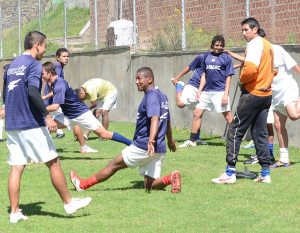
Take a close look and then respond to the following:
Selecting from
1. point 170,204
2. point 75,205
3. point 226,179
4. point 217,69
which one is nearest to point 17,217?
point 75,205

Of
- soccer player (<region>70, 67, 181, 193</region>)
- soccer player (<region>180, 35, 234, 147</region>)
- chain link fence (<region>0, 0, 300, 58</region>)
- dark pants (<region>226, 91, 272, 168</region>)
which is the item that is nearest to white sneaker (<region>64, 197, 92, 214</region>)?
soccer player (<region>70, 67, 181, 193</region>)

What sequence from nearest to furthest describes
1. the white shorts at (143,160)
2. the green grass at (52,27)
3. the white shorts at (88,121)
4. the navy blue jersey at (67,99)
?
the white shorts at (143,160), the navy blue jersey at (67,99), the white shorts at (88,121), the green grass at (52,27)

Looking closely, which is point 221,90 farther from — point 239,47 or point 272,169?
point 272,169

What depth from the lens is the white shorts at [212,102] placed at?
14.4 metres

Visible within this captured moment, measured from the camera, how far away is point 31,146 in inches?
335

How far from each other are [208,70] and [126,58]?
6054mm

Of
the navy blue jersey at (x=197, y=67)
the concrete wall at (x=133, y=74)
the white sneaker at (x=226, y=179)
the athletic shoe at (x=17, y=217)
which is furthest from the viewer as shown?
the concrete wall at (x=133, y=74)

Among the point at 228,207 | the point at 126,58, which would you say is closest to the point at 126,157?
the point at 228,207

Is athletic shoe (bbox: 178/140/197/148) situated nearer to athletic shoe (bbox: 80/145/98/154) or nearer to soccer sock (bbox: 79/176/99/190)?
athletic shoe (bbox: 80/145/98/154)

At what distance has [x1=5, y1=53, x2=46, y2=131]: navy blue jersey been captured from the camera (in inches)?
331

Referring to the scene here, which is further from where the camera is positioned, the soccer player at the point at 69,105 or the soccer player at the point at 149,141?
the soccer player at the point at 69,105

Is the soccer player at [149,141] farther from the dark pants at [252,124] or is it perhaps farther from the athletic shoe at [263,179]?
the athletic shoe at [263,179]

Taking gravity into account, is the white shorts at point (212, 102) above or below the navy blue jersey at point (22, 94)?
below

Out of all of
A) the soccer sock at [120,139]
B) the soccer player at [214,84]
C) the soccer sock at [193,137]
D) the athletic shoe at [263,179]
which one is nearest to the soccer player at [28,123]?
the athletic shoe at [263,179]
